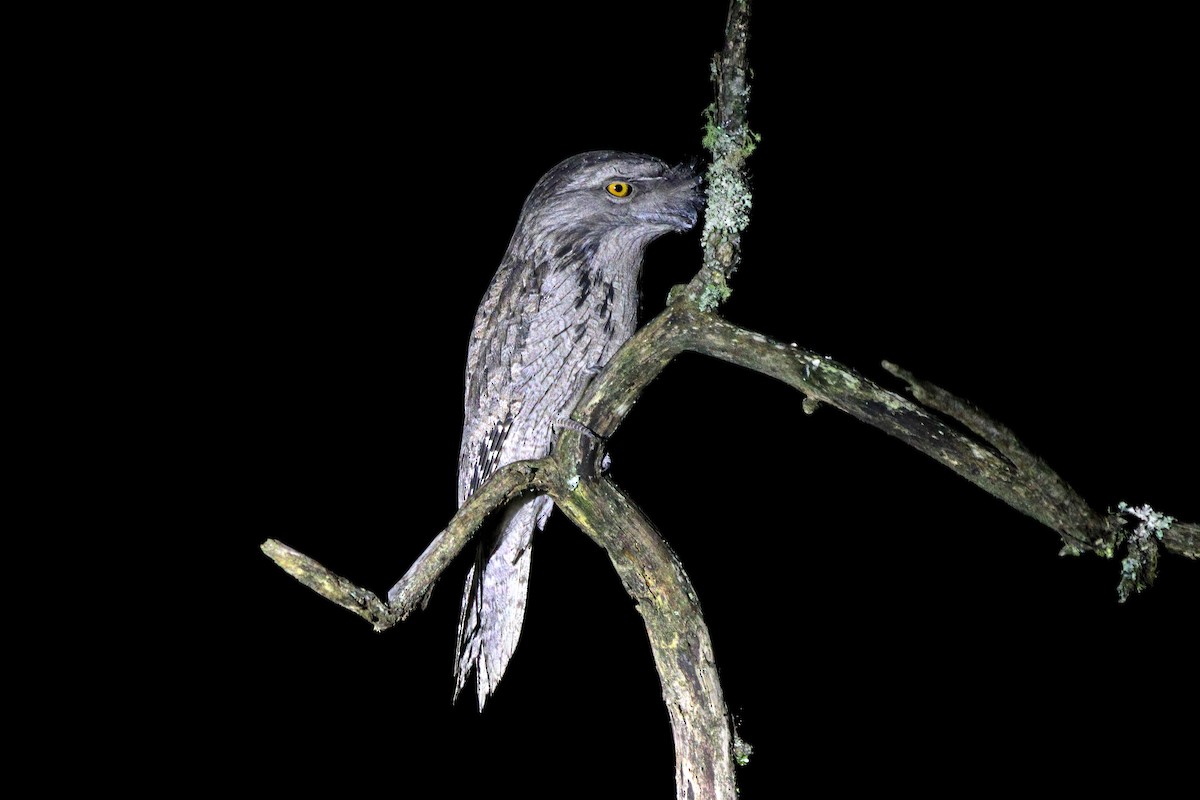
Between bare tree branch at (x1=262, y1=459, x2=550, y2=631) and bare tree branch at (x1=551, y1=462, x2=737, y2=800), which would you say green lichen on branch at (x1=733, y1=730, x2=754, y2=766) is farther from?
bare tree branch at (x1=262, y1=459, x2=550, y2=631)

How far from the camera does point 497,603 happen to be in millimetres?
2135

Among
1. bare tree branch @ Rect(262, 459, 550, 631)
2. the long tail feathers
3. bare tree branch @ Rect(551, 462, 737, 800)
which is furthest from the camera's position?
the long tail feathers

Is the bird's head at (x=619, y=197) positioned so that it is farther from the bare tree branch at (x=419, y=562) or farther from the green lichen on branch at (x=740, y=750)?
the green lichen on branch at (x=740, y=750)

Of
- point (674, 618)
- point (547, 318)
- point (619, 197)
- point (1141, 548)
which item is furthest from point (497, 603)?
point (1141, 548)

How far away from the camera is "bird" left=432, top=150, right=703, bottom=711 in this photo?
1.82 meters

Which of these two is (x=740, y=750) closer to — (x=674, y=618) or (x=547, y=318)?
(x=674, y=618)

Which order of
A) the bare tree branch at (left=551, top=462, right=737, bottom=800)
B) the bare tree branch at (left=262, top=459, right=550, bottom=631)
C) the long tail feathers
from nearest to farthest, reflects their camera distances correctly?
the bare tree branch at (left=262, top=459, right=550, bottom=631) < the bare tree branch at (left=551, top=462, right=737, bottom=800) < the long tail feathers

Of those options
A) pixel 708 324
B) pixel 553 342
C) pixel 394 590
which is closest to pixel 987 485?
pixel 708 324

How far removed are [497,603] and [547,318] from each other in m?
0.67

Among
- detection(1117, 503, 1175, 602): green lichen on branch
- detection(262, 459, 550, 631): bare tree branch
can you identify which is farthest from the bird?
detection(1117, 503, 1175, 602): green lichen on branch

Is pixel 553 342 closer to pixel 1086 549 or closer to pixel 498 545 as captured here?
pixel 498 545

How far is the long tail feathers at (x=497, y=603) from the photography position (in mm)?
2078

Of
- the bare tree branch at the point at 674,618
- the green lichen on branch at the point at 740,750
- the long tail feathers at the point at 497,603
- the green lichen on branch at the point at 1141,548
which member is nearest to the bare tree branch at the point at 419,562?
the bare tree branch at the point at 674,618

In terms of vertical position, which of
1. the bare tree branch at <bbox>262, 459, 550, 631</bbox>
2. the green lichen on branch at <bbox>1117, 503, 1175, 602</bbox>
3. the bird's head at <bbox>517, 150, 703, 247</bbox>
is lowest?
the bare tree branch at <bbox>262, 459, 550, 631</bbox>
